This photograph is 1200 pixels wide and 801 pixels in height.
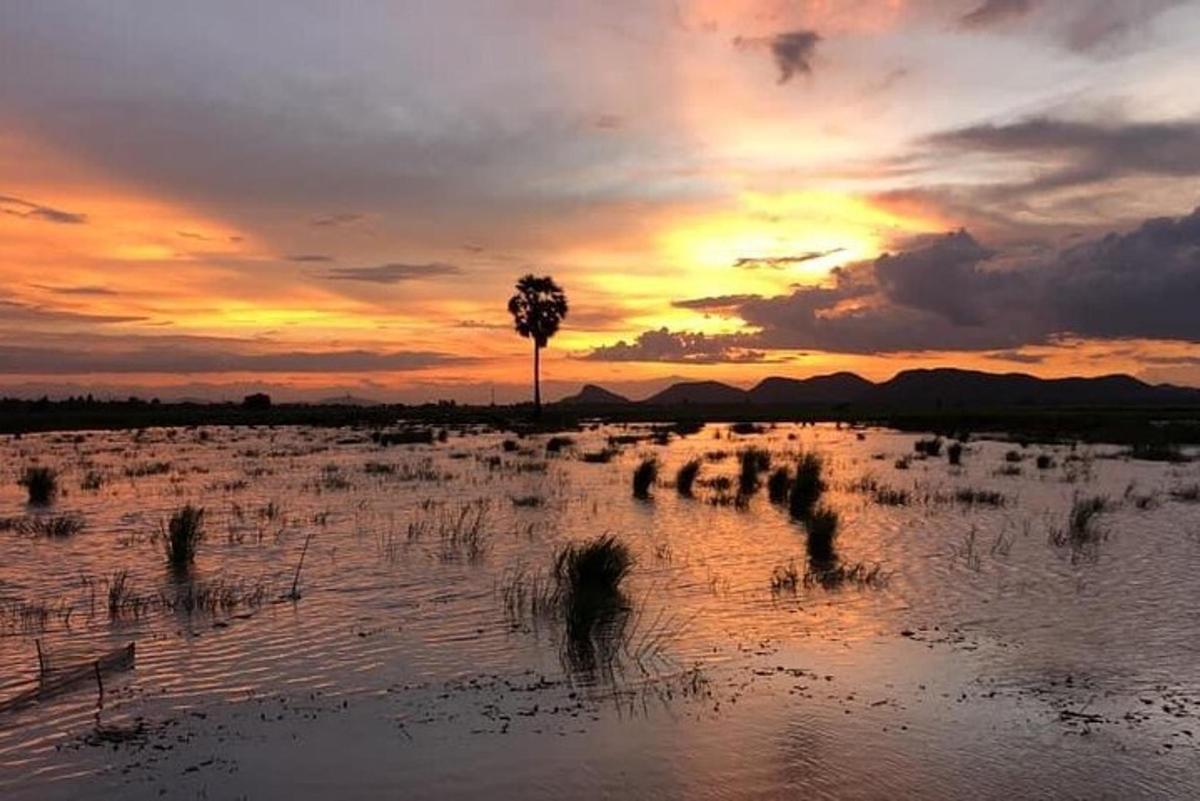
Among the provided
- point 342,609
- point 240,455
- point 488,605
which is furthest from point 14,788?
point 240,455

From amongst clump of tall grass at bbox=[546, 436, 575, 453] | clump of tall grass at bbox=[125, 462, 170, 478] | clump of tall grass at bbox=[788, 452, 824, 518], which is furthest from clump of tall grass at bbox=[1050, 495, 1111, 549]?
clump of tall grass at bbox=[125, 462, 170, 478]

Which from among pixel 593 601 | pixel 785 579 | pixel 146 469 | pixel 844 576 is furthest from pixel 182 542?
pixel 146 469

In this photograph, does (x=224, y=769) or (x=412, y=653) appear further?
(x=412, y=653)

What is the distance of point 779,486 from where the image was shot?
27.5 m

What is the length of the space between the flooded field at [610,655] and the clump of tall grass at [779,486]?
1.92 m

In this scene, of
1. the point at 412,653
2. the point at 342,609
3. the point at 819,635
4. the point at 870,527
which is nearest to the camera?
the point at 412,653

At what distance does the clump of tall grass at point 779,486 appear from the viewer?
26.8 meters

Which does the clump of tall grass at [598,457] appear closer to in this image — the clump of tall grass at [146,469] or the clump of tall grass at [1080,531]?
the clump of tall grass at [146,469]

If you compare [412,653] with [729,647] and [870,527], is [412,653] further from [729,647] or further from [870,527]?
[870,527]

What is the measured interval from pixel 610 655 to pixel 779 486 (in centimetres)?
1701

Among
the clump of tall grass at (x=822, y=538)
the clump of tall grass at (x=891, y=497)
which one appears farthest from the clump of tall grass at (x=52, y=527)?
the clump of tall grass at (x=891, y=497)

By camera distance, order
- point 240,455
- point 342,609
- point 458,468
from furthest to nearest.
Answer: point 240,455 → point 458,468 → point 342,609

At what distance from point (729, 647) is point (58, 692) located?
709 centimetres

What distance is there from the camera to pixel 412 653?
1134 centimetres
